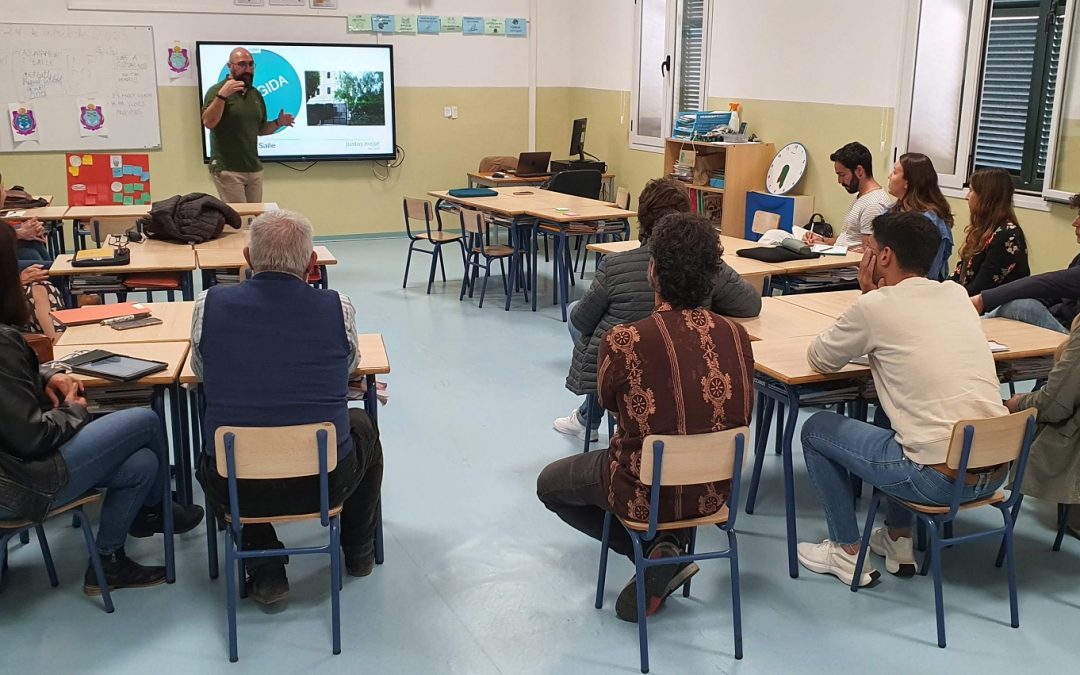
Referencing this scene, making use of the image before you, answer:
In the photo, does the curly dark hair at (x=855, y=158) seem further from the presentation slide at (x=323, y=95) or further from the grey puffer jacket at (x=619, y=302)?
the presentation slide at (x=323, y=95)

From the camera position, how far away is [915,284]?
2.91m

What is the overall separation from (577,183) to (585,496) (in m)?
5.99

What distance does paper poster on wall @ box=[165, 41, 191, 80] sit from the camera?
8836 mm

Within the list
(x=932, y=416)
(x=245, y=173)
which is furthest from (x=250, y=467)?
(x=245, y=173)

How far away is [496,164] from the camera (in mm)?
9789

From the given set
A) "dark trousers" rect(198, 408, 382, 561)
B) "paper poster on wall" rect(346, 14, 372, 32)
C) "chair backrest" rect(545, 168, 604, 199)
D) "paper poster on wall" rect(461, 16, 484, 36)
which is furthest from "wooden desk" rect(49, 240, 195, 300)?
"paper poster on wall" rect(461, 16, 484, 36)

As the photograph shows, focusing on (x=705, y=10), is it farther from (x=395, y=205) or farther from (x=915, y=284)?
(x=915, y=284)

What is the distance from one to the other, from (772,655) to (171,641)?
1.68 m

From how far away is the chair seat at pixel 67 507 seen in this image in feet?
8.82

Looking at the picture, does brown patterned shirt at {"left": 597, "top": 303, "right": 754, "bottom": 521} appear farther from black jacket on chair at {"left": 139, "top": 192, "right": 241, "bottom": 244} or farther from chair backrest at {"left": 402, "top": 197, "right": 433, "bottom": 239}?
chair backrest at {"left": 402, "top": 197, "right": 433, "bottom": 239}

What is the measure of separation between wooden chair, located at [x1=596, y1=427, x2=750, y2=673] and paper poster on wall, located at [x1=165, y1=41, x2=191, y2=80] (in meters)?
7.66

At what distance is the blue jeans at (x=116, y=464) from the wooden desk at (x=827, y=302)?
8.43ft

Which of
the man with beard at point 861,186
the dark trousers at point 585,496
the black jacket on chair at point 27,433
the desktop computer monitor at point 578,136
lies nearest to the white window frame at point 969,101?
the man with beard at point 861,186

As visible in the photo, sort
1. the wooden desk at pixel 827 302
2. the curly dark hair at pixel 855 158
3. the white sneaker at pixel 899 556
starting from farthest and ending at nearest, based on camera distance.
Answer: the curly dark hair at pixel 855 158
the wooden desk at pixel 827 302
the white sneaker at pixel 899 556
